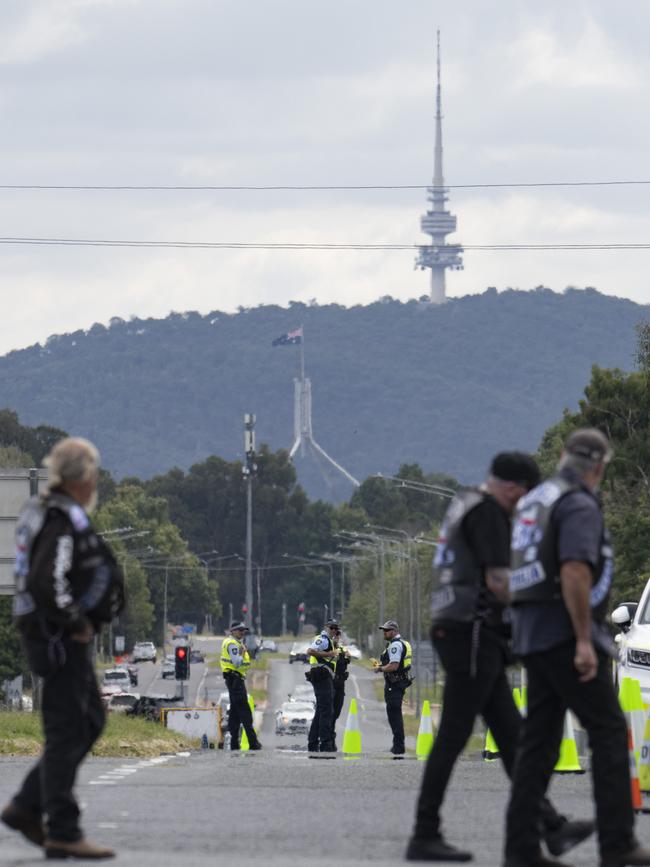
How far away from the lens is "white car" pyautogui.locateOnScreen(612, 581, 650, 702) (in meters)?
14.6

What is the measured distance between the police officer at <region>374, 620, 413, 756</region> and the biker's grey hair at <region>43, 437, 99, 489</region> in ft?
52.9

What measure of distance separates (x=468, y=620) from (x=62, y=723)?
183cm

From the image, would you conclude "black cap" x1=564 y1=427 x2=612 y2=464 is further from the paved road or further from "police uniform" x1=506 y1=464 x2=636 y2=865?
the paved road

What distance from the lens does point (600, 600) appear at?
30.9 feet

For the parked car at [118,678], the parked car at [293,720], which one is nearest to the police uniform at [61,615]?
the parked car at [293,720]

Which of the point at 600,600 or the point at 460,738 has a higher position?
the point at 600,600

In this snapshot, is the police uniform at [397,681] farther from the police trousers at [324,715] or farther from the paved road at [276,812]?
the paved road at [276,812]

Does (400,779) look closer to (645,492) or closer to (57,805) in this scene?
(57,805)

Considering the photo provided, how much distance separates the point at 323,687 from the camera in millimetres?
25734

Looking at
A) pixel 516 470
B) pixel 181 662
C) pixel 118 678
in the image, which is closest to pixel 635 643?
pixel 516 470

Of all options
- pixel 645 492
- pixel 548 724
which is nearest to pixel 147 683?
pixel 645 492

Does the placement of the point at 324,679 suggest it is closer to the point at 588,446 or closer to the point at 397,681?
the point at 397,681

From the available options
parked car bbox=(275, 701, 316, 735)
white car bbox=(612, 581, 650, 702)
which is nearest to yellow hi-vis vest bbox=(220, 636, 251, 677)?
white car bbox=(612, 581, 650, 702)

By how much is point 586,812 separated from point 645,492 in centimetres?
4705
